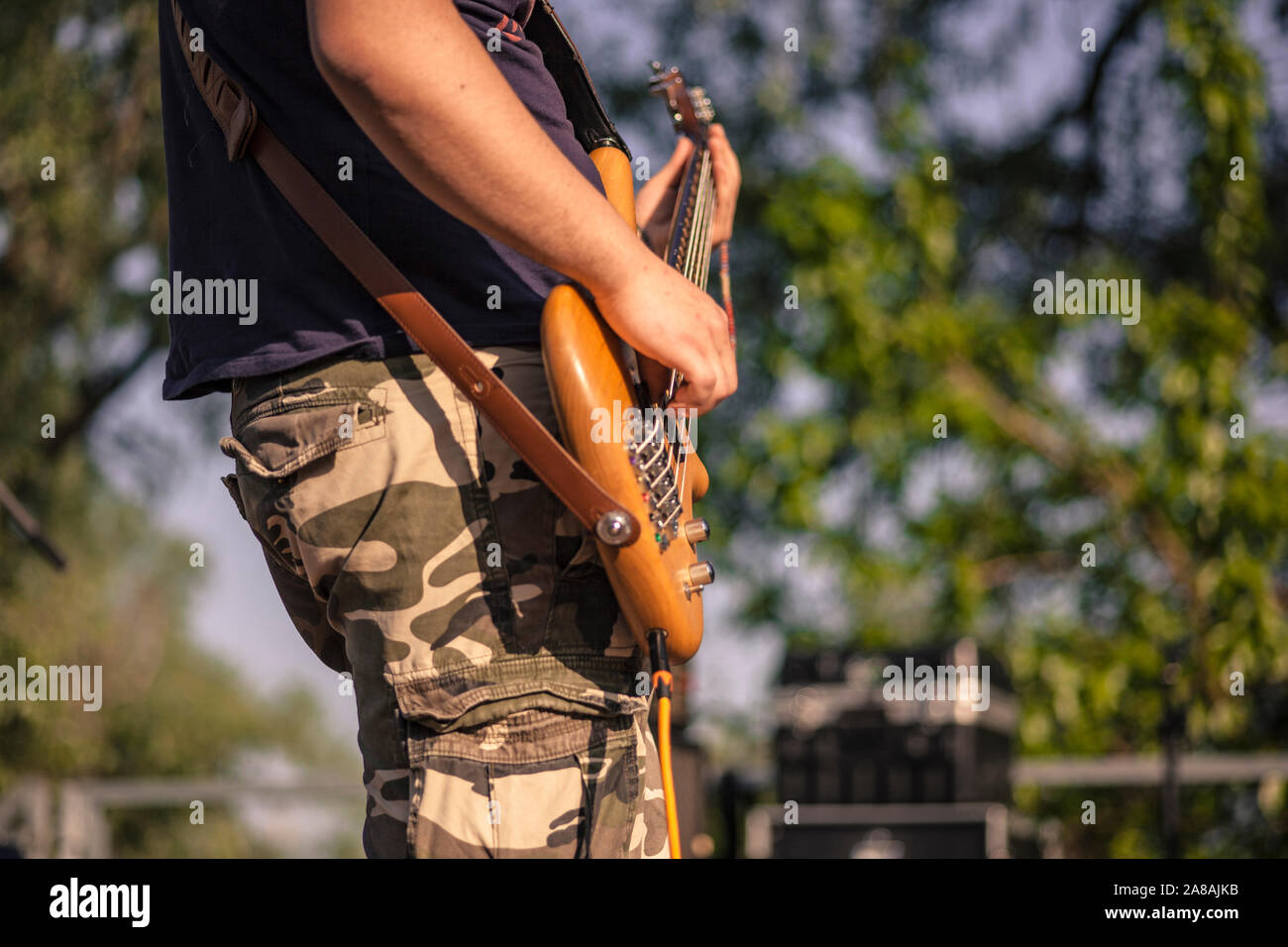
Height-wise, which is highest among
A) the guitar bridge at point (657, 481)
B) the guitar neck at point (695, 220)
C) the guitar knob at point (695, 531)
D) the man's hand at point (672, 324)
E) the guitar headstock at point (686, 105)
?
the guitar headstock at point (686, 105)

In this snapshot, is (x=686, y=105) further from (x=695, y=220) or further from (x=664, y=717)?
(x=664, y=717)

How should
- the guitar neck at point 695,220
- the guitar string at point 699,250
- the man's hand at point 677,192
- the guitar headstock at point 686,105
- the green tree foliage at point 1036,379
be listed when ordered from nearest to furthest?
the guitar string at point 699,250
the guitar neck at point 695,220
the man's hand at point 677,192
the guitar headstock at point 686,105
the green tree foliage at point 1036,379

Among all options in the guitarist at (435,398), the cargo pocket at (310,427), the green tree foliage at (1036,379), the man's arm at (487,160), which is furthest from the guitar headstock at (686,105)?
the green tree foliage at (1036,379)

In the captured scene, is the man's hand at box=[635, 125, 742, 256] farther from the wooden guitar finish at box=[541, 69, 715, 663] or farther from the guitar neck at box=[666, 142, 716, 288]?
the wooden guitar finish at box=[541, 69, 715, 663]

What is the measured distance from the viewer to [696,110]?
2301 mm

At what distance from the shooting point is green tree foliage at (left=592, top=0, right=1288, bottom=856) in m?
6.02

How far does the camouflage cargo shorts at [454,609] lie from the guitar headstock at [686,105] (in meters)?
1.05

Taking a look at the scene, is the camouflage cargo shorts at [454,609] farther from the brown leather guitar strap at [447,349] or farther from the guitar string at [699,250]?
the guitar string at [699,250]

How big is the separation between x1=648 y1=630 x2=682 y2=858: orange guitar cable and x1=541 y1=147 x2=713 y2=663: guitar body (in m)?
0.02

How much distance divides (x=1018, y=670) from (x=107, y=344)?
6.19 meters

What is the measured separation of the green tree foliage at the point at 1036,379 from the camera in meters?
6.02

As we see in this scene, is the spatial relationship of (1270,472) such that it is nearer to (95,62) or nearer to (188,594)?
(95,62)

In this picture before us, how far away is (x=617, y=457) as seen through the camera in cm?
137

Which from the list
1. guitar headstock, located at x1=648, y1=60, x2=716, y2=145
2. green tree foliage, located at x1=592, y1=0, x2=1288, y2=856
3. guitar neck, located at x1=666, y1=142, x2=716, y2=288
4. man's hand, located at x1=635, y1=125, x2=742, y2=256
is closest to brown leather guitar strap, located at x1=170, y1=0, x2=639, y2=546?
guitar neck, located at x1=666, y1=142, x2=716, y2=288
